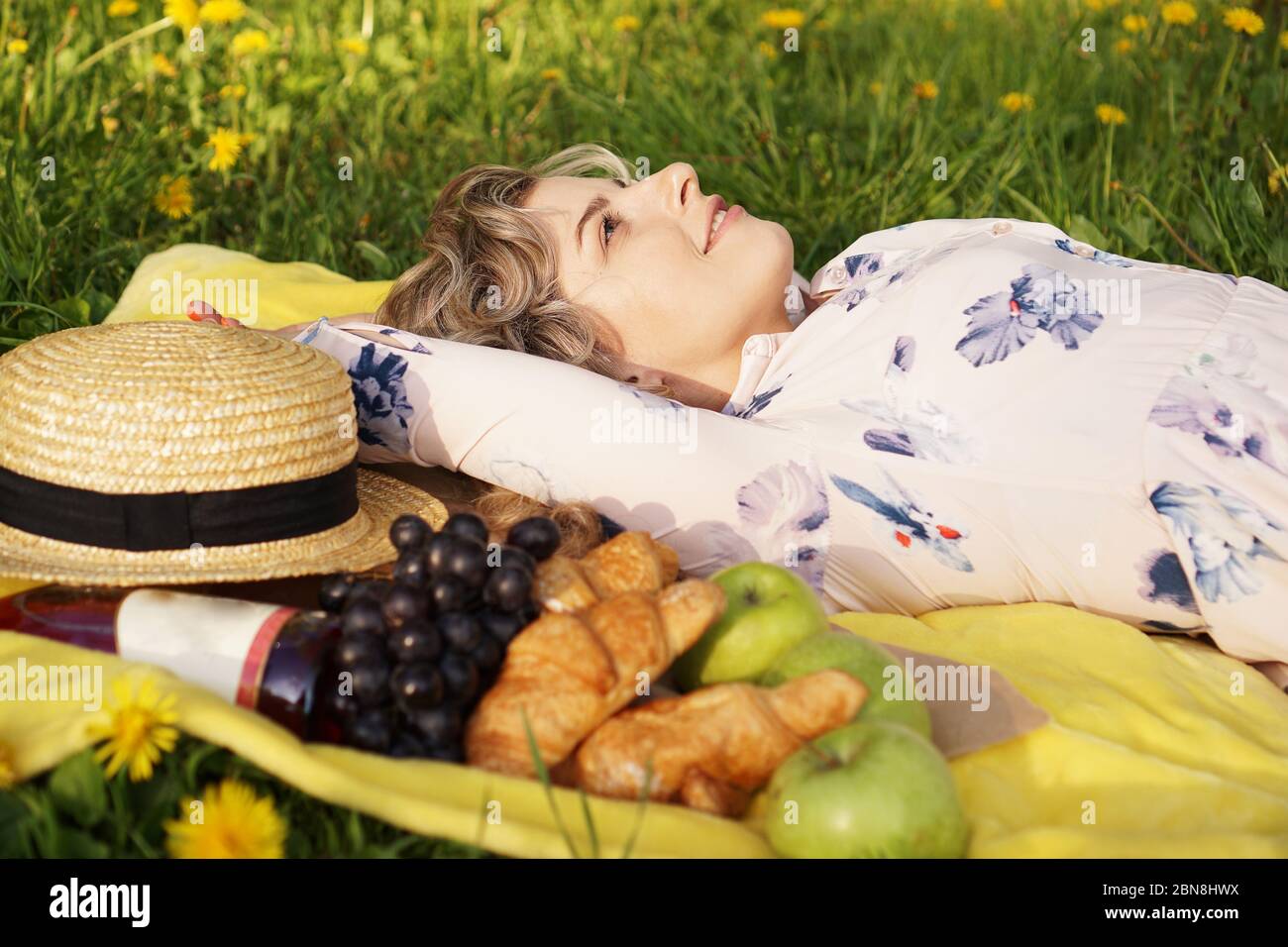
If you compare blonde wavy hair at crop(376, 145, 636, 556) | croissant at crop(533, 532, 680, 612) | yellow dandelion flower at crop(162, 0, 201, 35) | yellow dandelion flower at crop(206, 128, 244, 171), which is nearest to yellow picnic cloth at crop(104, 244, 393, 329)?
yellow dandelion flower at crop(206, 128, 244, 171)

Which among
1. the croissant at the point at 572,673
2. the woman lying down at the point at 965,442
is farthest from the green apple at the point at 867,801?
the woman lying down at the point at 965,442

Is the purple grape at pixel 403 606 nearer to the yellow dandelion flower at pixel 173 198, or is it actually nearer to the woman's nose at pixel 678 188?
the woman's nose at pixel 678 188

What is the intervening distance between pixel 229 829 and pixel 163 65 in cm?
310

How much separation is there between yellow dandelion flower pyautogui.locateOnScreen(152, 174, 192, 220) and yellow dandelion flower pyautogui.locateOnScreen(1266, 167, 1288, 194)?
3.05 meters

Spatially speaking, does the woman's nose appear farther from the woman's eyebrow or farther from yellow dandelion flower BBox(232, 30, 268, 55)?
yellow dandelion flower BBox(232, 30, 268, 55)

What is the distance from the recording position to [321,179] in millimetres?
3986

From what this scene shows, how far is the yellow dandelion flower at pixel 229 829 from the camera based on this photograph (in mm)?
1472

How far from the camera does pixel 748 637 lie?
1.82 metres

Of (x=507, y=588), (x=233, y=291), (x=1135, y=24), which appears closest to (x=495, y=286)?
(x=233, y=291)

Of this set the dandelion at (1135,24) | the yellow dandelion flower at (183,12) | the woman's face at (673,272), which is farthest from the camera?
the dandelion at (1135,24)

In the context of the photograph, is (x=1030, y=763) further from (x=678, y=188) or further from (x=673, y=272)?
(x=678, y=188)

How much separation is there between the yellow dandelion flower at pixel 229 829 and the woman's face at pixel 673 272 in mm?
1404
